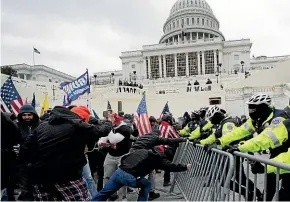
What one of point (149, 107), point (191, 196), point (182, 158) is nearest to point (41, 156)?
point (191, 196)

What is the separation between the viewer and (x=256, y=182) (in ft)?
11.6

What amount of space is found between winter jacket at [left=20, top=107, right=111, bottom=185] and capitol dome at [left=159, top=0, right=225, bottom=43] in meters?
80.4

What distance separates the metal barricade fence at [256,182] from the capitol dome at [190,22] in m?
79.8

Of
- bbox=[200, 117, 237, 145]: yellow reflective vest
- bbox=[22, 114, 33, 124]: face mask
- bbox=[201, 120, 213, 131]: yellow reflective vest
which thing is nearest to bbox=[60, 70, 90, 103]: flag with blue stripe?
bbox=[201, 120, 213, 131]: yellow reflective vest

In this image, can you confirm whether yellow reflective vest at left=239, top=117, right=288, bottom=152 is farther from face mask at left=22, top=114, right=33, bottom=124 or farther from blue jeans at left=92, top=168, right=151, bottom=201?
face mask at left=22, top=114, right=33, bottom=124

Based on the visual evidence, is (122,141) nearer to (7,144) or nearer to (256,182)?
(7,144)

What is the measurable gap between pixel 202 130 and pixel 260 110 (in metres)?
3.11

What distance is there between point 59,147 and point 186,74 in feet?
228

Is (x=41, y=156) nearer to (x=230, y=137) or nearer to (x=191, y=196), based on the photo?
(x=230, y=137)

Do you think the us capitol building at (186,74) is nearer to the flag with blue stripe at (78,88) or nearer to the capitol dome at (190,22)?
the capitol dome at (190,22)

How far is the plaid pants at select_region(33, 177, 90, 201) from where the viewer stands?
346 cm

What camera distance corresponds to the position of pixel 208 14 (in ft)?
286

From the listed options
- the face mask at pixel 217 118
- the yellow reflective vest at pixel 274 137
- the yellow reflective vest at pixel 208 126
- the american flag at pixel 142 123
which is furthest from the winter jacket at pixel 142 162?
the yellow reflective vest at pixel 208 126

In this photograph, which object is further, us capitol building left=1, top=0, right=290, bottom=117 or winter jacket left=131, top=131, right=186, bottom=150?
us capitol building left=1, top=0, right=290, bottom=117
